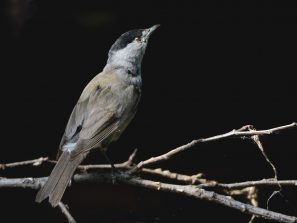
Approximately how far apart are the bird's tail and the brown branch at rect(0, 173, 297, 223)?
80 millimetres

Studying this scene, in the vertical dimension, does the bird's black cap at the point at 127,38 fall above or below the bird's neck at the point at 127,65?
above

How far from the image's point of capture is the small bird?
331 centimetres

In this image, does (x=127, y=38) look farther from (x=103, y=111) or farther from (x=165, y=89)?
(x=165, y=89)

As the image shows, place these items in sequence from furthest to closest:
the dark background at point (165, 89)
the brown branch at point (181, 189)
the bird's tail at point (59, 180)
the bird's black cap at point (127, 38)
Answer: the dark background at point (165, 89), the bird's black cap at point (127, 38), the bird's tail at point (59, 180), the brown branch at point (181, 189)

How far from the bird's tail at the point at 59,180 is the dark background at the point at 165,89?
147 cm

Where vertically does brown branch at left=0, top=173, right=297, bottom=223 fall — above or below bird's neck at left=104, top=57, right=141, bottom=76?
below

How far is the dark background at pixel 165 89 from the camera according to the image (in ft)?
16.1

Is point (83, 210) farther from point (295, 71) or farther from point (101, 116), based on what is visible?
point (295, 71)

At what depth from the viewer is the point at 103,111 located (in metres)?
3.88

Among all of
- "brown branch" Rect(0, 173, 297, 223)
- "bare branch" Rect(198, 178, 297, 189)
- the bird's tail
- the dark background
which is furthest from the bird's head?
"bare branch" Rect(198, 178, 297, 189)

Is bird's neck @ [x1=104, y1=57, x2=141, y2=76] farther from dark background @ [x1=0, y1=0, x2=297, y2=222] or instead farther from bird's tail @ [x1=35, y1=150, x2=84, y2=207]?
bird's tail @ [x1=35, y1=150, x2=84, y2=207]

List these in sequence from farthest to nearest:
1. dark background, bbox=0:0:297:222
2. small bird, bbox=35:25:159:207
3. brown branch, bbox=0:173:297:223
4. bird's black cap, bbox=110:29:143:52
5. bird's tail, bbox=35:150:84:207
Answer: dark background, bbox=0:0:297:222
bird's black cap, bbox=110:29:143:52
small bird, bbox=35:25:159:207
bird's tail, bbox=35:150:84:207
brown branch, bbox=0:173:297:223

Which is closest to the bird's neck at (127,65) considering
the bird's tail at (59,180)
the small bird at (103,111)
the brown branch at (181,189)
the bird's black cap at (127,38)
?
the small bird at (103,111)

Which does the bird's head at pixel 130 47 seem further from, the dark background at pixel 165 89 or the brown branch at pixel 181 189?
the brown branch at pixel 181 189
